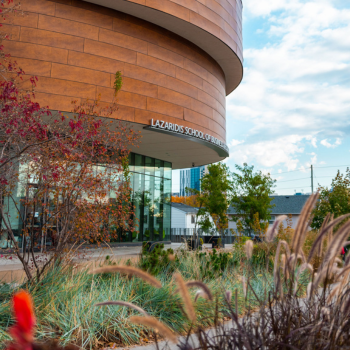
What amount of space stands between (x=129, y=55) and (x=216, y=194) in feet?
53.1

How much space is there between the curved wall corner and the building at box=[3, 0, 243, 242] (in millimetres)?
41

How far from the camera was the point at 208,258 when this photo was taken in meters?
9.22

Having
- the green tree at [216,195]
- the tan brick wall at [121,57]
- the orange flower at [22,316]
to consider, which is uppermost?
the tan brick wall at [121,57]

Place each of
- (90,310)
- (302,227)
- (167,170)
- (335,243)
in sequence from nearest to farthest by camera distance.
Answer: (335,243) → (302,227) → (90,310) → (167,170)

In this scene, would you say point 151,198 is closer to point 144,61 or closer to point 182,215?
point 144,61

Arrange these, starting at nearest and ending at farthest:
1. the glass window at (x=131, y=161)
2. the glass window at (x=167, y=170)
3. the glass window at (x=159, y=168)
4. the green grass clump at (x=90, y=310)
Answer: the green grass clump at (x=90, y=310) → the glass window at (x=131, y=161) → the glass window at (x=159, y=168) → the glass window at (x=167, y=170)

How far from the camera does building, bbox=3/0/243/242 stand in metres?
14.0

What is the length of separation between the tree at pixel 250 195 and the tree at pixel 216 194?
36.7 inches

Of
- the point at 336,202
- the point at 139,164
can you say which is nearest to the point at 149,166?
the point at 139,164

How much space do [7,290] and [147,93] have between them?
12.1 meters

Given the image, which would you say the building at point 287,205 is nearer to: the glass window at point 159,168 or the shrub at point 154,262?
the glass window at point 159,168

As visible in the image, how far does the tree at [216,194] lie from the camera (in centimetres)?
2844

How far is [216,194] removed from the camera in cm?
2919

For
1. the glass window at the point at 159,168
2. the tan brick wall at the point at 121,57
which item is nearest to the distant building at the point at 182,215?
the glass window at the point at 159,168
